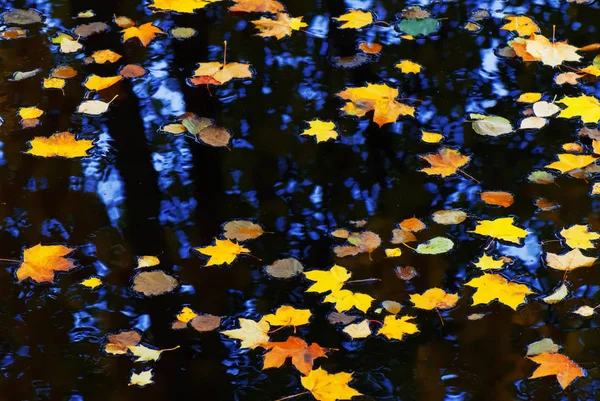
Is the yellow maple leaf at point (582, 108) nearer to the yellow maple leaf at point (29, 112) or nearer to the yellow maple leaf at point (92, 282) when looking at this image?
the yellow maple leaf at point (92, 282)

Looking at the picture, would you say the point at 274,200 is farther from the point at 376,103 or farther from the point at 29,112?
the point at 29,112

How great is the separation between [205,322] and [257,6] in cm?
254

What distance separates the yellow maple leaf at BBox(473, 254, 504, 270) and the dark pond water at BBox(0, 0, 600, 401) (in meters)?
0.04

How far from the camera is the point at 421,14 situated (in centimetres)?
455

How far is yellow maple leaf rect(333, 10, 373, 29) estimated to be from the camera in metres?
4.43

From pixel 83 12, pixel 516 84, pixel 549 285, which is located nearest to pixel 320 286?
pixel 549 285

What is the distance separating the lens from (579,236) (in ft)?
10.00

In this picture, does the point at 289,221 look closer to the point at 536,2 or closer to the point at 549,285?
the point at 549,285

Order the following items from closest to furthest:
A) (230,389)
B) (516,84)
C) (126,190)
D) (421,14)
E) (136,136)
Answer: (230,389)
(126,190)
(136,136)
(516,84)
(421,14)

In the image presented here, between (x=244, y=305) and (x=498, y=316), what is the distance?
92 centimetres

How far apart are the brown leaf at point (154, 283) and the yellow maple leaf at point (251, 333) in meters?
0.32

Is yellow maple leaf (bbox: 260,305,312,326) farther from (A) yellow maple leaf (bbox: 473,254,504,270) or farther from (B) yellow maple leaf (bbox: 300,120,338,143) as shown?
(B) yellow maple leaf (bbox: 300,120,338,143)

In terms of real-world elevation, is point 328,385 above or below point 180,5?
below

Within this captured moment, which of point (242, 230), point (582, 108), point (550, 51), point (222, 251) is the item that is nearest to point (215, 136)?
point (242, 230)
